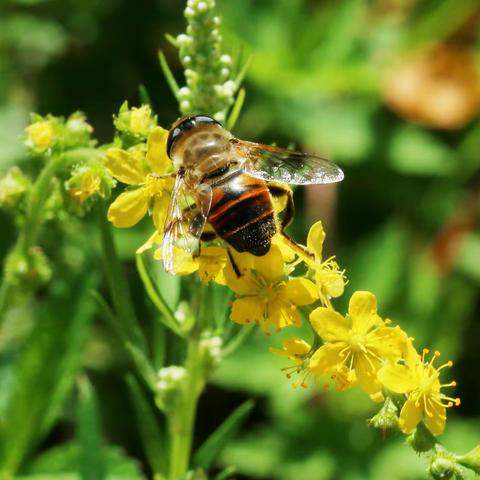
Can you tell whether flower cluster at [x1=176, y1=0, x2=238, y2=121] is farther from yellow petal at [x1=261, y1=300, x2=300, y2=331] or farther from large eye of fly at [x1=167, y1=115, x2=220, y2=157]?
yellow petal at [x1=261, y1=300, x2=300, y2=331]

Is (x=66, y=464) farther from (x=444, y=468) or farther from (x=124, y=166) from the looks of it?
(x=444, y=468)

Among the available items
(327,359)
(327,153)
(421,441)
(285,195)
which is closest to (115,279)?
(285,195)

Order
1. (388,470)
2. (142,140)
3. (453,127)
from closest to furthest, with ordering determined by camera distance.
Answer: (142,140) → (388,470) → (453,127)

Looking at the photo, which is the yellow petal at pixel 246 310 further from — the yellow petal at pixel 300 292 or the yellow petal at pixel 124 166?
the yellow petal at pixel 124 166

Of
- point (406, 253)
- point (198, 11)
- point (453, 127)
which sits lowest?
point (406, 253)

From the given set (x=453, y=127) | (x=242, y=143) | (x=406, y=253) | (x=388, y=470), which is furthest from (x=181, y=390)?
(x=453, y=127)

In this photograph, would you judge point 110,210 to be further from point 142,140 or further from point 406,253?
point 406,253

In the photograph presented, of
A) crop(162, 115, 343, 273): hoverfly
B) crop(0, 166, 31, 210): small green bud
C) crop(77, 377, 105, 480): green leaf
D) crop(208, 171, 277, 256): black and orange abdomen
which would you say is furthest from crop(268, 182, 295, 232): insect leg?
crop(77, 377, 105, 480): green leaf
